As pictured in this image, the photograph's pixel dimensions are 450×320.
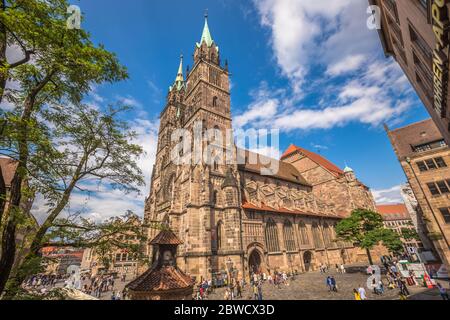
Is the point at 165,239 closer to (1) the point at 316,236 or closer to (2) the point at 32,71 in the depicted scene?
(2) the point at 32,71

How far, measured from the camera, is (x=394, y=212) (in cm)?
7506

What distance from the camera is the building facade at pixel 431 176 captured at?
17.4 meters

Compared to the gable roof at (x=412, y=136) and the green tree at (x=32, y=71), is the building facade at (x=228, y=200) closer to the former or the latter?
the gable roof at (x=412, y=136)

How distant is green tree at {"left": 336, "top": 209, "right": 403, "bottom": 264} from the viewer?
1894 centimetres

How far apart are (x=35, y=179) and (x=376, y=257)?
4129 centimetres

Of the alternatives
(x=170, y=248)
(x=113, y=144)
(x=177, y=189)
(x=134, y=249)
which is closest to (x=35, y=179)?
(x=113, y=144)

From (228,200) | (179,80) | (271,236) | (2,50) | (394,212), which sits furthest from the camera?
(394,212)

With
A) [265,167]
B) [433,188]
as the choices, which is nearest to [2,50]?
[433,188]

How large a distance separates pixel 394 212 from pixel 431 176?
73.8 m

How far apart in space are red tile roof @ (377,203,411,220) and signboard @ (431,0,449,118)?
77.4 metres

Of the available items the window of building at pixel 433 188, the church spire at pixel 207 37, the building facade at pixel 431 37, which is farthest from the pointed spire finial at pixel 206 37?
the window of building at pixel 433 188

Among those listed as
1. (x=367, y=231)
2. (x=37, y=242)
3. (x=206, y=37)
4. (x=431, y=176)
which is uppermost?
(x=206, y=37)

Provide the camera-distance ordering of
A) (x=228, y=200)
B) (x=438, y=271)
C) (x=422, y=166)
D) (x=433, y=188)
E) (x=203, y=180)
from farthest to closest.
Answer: (x=228, y=200) → (x=203, y=180) → (x=422, y=166) → (x=433, y=188) → (x=438, y=271)
